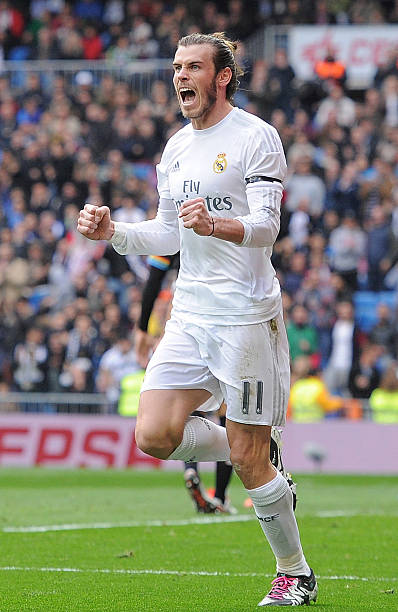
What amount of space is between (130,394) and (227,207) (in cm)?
1097

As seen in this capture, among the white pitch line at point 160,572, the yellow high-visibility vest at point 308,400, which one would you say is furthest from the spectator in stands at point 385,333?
the white pitch line at point 160,572

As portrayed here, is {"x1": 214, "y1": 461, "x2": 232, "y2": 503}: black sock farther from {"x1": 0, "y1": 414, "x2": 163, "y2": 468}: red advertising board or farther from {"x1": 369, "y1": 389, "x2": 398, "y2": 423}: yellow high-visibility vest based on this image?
{"x1": 369, "y1": 389, "x2": 398, "y2": 423}: yellow high-visibility vest

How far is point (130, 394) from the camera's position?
1703cm

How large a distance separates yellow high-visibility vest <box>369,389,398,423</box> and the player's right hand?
10711 mm

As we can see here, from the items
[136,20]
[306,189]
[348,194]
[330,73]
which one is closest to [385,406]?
[348,194]

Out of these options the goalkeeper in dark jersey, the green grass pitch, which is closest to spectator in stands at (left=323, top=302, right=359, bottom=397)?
the green grass pitch

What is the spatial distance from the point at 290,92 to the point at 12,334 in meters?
6.38

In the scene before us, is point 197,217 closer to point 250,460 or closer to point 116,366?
point 250,460

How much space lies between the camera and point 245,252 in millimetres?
6273

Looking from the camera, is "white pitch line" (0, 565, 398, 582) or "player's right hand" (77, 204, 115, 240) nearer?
"player's right hand" (77, 204, 115, 240)

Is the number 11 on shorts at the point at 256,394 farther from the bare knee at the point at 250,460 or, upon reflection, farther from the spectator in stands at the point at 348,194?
the spectator in stands at the point at 348,194

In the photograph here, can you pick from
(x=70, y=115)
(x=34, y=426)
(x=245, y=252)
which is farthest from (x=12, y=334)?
(x=245, y=252)

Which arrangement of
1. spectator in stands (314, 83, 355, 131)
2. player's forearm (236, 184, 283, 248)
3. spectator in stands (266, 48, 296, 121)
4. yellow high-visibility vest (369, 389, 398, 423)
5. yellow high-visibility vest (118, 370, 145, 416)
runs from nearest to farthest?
player's forearm (236, 184, 283, 248) → yellow high-visibility vest (369, 389, 398, 423) → yellow high-visibility vest (118, 370, 145, 416) → spectator in stands (314, 83, 355, 131) → spectator in stands (266, 48, 296, 121)

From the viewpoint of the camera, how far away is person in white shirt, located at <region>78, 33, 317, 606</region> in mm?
6125
